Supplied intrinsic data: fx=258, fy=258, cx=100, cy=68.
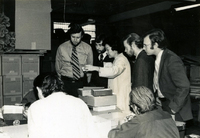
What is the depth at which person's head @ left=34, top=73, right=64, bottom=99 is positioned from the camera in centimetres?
174

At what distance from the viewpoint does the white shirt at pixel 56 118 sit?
5.16 feet

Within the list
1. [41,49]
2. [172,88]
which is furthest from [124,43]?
[41,49]

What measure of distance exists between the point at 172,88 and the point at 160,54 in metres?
0.36

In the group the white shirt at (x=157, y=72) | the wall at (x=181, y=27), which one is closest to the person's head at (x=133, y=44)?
the white shirt at (x=157, y=72)

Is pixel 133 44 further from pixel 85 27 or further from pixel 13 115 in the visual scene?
pixel 85 27

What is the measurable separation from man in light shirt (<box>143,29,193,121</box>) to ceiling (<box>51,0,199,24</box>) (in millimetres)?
4267

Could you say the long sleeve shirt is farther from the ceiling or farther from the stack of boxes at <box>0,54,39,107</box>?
the ceiling

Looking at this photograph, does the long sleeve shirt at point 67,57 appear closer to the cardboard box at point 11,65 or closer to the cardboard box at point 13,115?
the cardboard box at point 11,65

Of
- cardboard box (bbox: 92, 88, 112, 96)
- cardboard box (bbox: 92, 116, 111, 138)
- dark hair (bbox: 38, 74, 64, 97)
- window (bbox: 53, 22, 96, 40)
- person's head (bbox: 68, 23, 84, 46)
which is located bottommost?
cardboard box (bbox: 92, 116, 111, 138)

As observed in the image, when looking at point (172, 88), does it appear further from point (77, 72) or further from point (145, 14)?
point (145, 14)

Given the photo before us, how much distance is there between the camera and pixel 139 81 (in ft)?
8.87

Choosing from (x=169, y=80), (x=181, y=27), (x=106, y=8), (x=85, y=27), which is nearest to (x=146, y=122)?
→ (x=169, y=80)

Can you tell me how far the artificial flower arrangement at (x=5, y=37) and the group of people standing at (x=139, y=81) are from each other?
110 centimetres

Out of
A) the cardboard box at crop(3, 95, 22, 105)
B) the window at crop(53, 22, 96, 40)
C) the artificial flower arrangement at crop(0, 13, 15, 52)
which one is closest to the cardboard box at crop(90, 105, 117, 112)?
the cardboard box at crop(3, 95, 22, 105)
